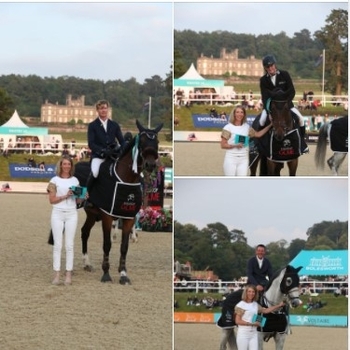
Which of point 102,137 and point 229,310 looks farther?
point 102,137

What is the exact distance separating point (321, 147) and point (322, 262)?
1.08 meters

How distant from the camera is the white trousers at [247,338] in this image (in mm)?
5996

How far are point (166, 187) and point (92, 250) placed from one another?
2.25 metres

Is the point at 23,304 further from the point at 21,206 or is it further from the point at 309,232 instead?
the point at 21,206

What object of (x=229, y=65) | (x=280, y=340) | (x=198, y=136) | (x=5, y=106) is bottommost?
(x=280, y=340)

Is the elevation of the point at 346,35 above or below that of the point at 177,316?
above

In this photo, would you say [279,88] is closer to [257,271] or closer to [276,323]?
[257,271]

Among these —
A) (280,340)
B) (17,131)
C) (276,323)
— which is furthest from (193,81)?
(17,131)

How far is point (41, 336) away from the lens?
6.27 m

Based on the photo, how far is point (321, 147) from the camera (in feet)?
23.1

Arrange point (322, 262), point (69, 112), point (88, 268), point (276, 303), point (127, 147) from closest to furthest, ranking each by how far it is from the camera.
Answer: point (276, 303) → point (322, 262) → point (127, 147) → point (88, 268) → point (69, 112)

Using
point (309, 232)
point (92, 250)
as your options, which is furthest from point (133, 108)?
point (309, 232)

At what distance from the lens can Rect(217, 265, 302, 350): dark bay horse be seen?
6.15 m

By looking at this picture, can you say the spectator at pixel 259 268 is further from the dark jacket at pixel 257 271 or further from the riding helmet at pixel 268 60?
the riding helmet at pixel 268 60
